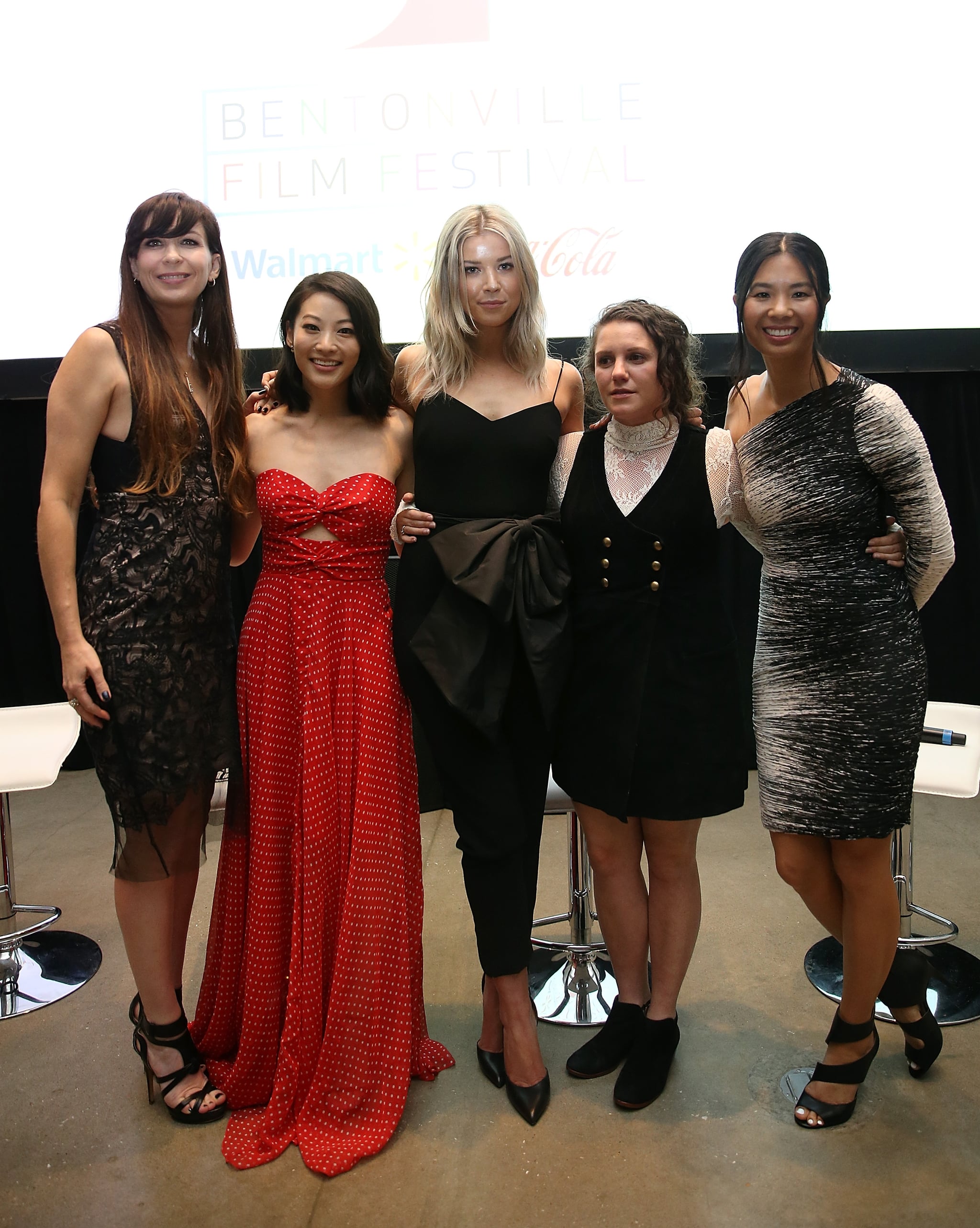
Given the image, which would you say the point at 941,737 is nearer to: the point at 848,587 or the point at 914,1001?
the point at 914,1001

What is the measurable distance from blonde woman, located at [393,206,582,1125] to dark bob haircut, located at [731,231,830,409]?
43 centimetres

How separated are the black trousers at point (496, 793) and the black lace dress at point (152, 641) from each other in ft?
1.35

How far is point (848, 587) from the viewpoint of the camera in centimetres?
177

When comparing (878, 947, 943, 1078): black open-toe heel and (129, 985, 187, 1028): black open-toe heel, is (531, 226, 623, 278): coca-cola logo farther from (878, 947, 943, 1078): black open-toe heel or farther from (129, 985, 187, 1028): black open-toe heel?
(129, 985, 187, 1028): black open-toe heel

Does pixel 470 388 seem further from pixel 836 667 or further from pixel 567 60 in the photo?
pixel 567 60

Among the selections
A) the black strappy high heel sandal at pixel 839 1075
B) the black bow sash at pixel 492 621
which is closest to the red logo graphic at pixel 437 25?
the black bow sash at pixel 492 621

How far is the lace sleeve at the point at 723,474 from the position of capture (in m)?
1.85

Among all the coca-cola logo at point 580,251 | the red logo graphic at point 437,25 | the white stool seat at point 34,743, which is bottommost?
the white stool seat at point 34,743

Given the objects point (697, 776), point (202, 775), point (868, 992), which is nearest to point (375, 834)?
point (202, 775)

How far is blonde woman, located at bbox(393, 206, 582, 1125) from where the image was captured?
1.83 meters

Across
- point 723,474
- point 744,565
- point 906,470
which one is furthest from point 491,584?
point 744,565

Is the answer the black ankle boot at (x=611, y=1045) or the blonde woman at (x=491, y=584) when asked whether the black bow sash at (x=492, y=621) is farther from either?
the black ankle boot at (x=611, y=1045)

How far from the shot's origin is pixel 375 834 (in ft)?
6.21

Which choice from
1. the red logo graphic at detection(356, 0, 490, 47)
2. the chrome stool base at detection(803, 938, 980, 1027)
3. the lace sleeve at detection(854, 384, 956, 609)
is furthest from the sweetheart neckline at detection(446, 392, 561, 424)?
the red logo graphic at detection(356, 0, 490, 47)
